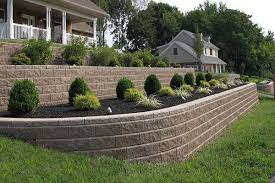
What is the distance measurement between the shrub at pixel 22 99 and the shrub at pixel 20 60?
157 inches

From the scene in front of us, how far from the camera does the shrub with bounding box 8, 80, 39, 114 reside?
317 inches

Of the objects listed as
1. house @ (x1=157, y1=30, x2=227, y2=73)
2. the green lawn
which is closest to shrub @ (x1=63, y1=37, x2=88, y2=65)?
the green lawn

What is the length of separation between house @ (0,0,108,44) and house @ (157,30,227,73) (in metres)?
32.2

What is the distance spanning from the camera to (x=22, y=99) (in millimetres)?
8133

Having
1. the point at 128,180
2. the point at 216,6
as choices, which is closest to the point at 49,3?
the point at 128,180

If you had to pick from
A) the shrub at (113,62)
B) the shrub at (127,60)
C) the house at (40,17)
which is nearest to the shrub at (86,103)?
the shrub at (113,62)

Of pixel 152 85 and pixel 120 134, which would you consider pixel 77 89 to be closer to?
pixel 120 134

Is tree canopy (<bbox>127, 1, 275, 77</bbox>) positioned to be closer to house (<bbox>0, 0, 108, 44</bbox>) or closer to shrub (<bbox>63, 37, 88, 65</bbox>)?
house (<bbox>0, 0, 108, 44</bbox>)

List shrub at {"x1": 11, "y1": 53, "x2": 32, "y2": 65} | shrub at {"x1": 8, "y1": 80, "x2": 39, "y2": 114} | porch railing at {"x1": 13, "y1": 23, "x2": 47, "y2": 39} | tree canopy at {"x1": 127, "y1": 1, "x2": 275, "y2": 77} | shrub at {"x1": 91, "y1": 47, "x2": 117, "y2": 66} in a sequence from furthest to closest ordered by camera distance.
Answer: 1. tree canopy at {"x1": 127, "y1": 1, "x2": 275, "y2": 77}
2. porch railing at {"x1": 13, "y1": 23, "x2": 47, "y2": 39}
3. shrub at {"x1": 91, "y1": 47, "x2": 117, "y2": 66}
4. shrub at {"x1": 11, "y1": 53, "x2": 32, "y2": 65}
5. shrub at {"x1": 8, "y1": 80, "x2": 39, "y2": 114}

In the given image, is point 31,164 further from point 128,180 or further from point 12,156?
point 128,180

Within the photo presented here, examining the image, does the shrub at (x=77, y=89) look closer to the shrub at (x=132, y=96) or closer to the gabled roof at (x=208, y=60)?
the shrub at (x=132, y=96)

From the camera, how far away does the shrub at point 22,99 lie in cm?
806

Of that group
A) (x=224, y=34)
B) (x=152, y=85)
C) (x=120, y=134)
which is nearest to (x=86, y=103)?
(x=120, y=134)

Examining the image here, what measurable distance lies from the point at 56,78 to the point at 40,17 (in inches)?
639
